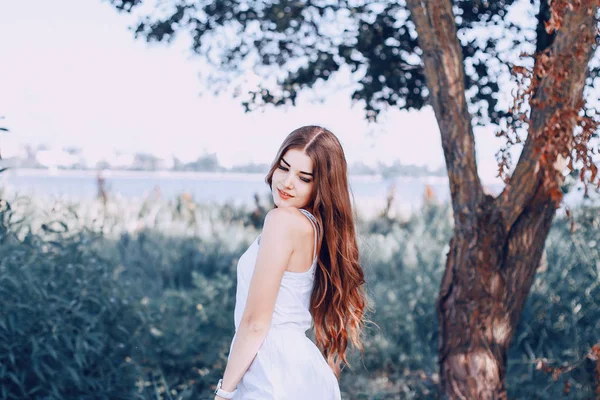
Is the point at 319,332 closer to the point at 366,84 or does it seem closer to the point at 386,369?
the point at 366,84

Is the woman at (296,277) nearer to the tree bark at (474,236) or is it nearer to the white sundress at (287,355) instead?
the white sundress at (287,355)

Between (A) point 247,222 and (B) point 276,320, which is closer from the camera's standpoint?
(B) point 276,320

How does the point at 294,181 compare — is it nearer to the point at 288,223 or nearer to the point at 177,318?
the point at 288,223

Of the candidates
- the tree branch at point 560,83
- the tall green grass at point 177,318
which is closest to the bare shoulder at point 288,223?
the tall green grass at point 177,318

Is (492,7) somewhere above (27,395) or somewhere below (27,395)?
above

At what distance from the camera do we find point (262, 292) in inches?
86.9

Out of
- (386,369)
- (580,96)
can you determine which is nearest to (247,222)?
(386,369)

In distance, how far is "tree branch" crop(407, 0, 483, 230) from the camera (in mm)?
3660

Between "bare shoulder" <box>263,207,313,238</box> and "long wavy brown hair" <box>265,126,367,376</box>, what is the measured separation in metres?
0.10

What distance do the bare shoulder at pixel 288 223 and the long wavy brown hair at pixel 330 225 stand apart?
97mm

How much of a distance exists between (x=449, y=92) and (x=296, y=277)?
177cm

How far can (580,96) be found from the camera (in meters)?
3.42

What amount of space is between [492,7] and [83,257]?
125 inches

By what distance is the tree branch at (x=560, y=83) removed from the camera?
10.6 feet
